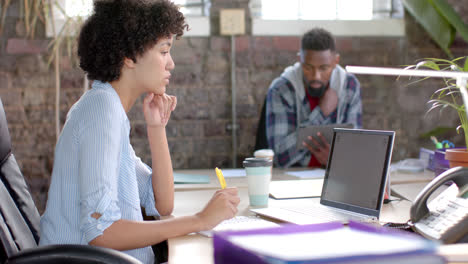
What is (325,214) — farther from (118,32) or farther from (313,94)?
(313,94)

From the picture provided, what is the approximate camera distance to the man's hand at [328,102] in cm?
314

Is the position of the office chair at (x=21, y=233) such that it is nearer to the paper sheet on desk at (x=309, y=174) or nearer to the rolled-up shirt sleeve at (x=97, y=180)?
the rolled-up shirt sleeve at (x=97, y=180)

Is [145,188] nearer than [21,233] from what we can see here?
No

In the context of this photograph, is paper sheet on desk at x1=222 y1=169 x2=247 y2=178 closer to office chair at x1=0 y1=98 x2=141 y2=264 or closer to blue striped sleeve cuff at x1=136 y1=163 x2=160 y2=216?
blue striped sleeve cuff at x1=136 y1=163 x2=160 y2=216

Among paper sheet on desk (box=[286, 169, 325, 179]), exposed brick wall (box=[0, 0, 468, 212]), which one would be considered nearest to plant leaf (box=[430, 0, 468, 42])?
exposed brick wall (box=[0, 0, 468, 212])

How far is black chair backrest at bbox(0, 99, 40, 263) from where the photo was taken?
4.16 feet

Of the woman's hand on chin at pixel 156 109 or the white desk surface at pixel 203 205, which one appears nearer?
the white desk surface at pixel 203 205

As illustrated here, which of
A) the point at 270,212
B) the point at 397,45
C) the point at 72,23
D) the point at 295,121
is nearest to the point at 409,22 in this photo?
the point at 397,45

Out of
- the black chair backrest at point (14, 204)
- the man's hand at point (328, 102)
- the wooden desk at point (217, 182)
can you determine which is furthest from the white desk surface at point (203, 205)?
the man's hand at point (328, 102)

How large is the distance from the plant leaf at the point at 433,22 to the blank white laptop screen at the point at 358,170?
87.7 inches

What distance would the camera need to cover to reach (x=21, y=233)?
1312mm

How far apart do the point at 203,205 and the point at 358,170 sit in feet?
1.76

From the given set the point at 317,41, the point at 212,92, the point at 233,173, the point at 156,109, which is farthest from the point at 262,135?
the point at 156,109

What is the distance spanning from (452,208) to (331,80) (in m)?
2.20
